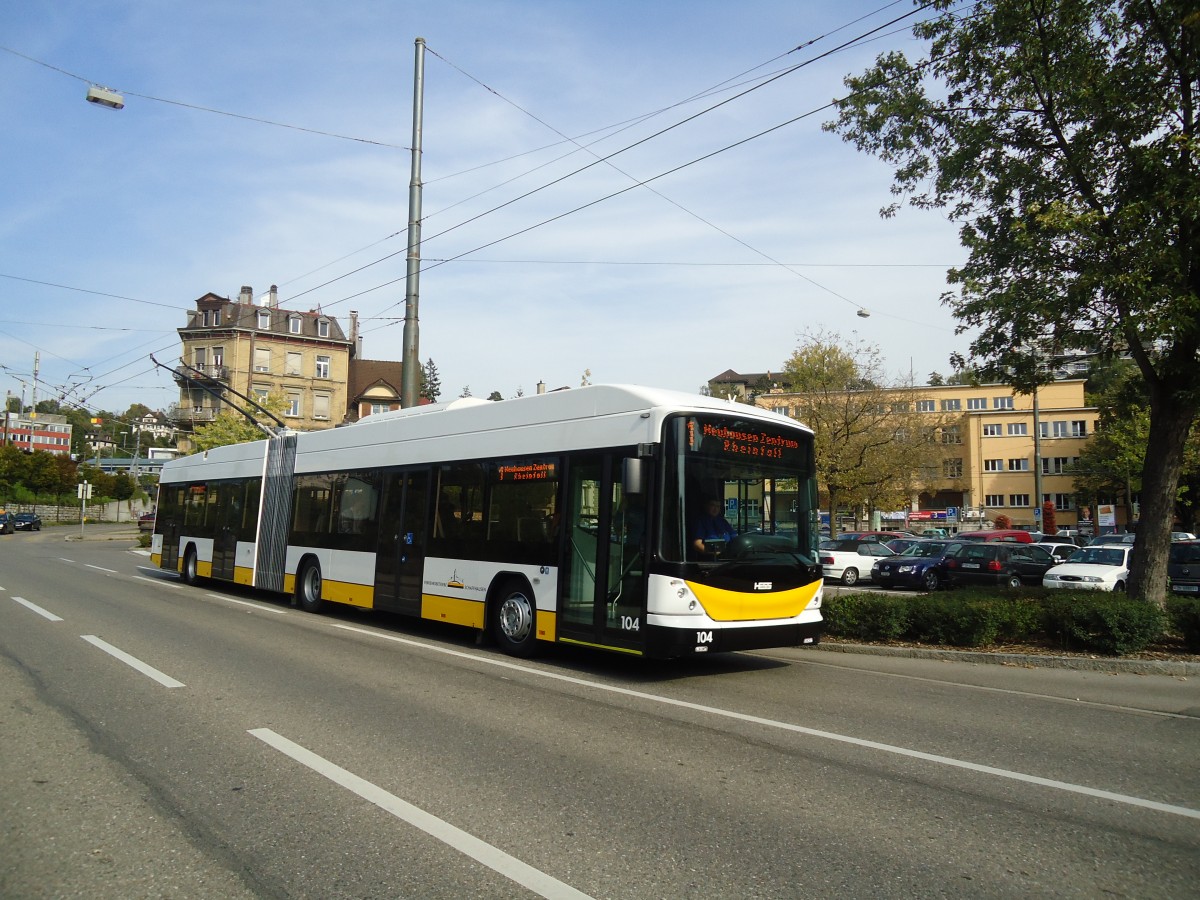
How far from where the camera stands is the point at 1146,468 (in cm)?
1227

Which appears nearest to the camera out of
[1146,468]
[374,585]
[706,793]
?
[706,793]

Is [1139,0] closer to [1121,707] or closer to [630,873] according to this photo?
[1121,707]

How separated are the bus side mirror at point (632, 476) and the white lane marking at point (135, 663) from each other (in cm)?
465

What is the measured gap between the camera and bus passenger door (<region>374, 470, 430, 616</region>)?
1255 cm

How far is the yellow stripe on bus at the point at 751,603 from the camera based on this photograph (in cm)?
859

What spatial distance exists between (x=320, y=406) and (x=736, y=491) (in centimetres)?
6384

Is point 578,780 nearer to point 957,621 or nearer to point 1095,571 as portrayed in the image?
point 957,621

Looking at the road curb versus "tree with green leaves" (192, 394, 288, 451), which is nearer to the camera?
the road curb

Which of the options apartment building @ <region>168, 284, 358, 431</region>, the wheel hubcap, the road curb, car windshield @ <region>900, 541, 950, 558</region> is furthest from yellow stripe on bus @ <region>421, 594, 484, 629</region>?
apartment building @ <region>168, 284, 358, 431</region>

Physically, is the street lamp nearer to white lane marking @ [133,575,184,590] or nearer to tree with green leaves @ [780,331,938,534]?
white lane marking @ [133,575,184,590]

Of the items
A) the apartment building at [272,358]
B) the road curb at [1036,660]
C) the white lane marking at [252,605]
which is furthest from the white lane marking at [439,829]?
the apartment building at [272,358]

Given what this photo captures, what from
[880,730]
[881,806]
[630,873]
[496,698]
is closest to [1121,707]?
[880,730]

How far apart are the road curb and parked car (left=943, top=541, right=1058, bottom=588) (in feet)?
49.5

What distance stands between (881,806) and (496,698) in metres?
3.92
